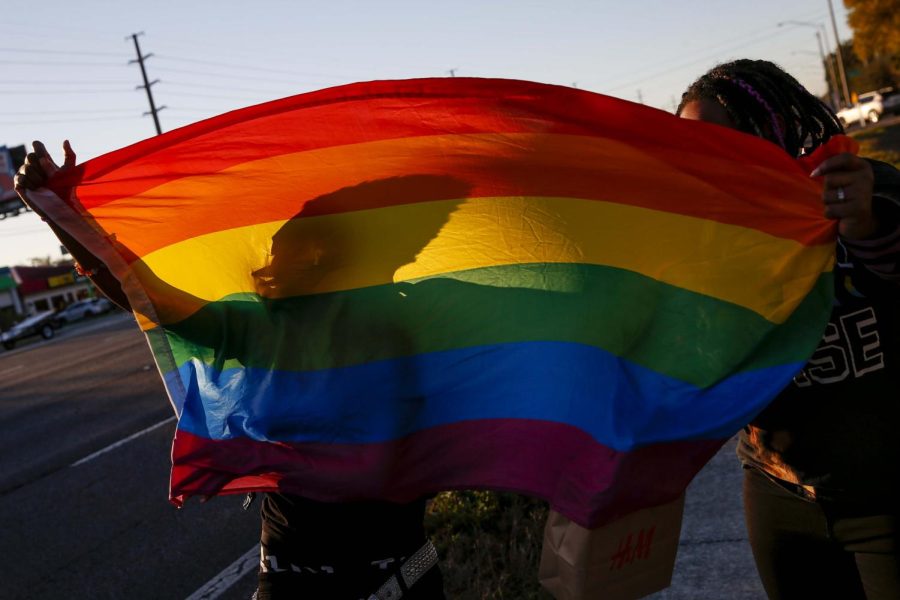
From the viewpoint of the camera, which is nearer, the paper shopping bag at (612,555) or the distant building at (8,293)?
the paper shopping bag at (612,555)

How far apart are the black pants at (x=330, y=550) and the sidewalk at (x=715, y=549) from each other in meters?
1.98

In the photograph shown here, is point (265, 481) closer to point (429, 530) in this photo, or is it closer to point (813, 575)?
point (813, 575)

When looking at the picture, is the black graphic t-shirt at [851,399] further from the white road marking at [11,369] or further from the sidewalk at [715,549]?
the white road marking at [11,369]

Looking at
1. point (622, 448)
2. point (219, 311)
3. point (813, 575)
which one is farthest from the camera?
point (219, 311)

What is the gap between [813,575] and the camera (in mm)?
2314

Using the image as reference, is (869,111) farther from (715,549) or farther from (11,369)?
(715,549)

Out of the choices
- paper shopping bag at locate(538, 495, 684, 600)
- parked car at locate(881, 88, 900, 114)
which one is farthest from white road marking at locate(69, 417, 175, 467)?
parked car at locate(881, 88, 900, 114)

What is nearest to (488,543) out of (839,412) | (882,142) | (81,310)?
(839,412)

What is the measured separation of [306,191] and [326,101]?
0.89 feet

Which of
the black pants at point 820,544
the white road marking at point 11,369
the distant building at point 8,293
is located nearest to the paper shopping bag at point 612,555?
the black pants at point 820,544

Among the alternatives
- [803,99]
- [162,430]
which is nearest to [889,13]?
[162,430]

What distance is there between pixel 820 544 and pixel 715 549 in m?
2.11

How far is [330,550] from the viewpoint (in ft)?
7.91

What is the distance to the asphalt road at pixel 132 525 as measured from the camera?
14.5ft
